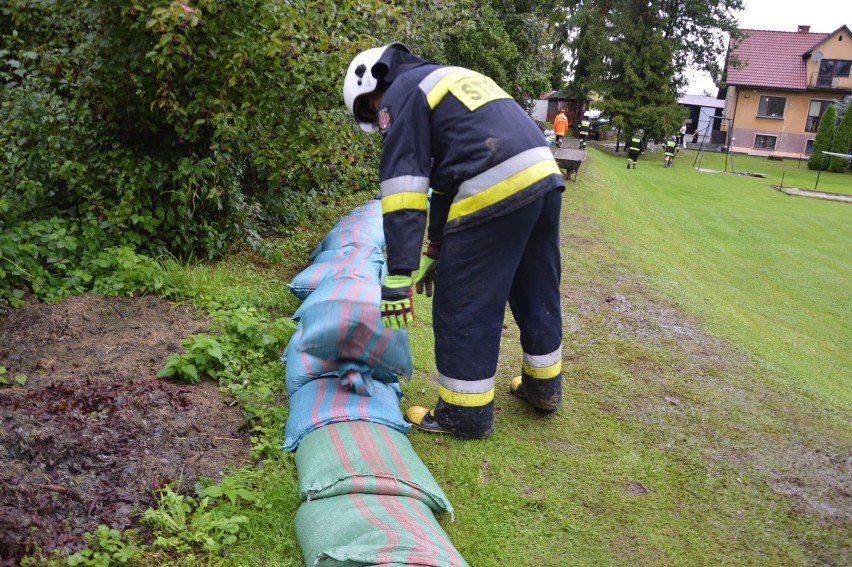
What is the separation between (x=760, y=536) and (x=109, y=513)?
238 cm

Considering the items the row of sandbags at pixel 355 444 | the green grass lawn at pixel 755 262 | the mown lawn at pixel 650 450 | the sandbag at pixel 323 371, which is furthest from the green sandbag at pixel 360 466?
the green grass lawn at pixel 755 262

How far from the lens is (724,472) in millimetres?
2967

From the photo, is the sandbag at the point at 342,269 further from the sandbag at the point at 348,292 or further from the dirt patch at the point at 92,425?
the dirt patch at the point at 92,425

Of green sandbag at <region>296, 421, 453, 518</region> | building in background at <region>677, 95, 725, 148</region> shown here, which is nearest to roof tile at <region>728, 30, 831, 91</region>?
building in background at <region>677, 95, 725, 148</region>

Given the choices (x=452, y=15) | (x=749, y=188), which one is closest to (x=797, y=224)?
(x=749, y=188)

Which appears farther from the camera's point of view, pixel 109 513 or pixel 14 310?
pixel 14 310

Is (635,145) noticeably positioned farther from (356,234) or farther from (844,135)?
(356,234)

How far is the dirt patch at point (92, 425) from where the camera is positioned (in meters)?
2.12

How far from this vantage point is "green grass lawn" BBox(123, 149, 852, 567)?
2.48m

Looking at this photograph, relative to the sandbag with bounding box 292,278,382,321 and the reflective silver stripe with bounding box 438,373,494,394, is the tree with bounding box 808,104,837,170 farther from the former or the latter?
the reflective silver stripe with bounding box 438,373,494,394

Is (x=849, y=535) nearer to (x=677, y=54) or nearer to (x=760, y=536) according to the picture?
(x=760, y=536)

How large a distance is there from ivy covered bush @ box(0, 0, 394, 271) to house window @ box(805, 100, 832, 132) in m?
36.7

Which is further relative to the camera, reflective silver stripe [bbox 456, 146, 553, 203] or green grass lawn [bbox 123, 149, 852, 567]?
reflective silver stripe [bbox 456, 146, 553, 203]

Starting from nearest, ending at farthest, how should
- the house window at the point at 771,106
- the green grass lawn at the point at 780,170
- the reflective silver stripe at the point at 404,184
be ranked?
the reflective silver stripe at the point at 404,184
the green grass lawn at the point at 780,170
the house window at the point at 771,106
